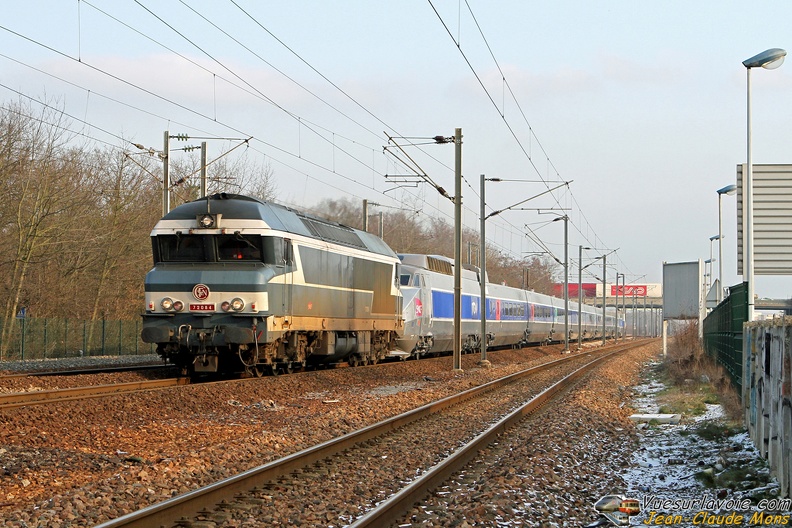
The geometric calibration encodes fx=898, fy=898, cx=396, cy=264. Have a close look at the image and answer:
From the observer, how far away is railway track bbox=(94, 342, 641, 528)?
300 inches

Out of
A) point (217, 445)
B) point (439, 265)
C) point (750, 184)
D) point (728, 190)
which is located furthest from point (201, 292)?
point (728, 190)

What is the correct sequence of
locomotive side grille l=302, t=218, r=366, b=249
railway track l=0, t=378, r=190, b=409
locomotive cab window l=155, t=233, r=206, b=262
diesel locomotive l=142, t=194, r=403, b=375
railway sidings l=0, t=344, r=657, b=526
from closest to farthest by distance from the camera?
1. railway sidings l=0, t=344, r=657, b=526
2. railway track l=0, t=378, r=190, b=409
3. diesel locomotive l=142, t=194, r=403, b=375
4. locomotive cab window l=155, t=233, r=206, b=262
5. locomotive side grille l=302, t=218, r=366, b=249

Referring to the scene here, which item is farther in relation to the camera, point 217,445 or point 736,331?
point 736,331

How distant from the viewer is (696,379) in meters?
26.0

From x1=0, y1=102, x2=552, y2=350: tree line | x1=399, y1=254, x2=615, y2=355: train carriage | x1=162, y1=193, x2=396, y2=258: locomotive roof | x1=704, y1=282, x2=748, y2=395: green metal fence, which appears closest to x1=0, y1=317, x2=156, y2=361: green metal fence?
x1=0, y1=102, x2=552, y2=350: tree line

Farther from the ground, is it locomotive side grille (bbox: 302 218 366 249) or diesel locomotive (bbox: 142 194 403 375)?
locomotive side grille (bbox: 302 218 366 249)

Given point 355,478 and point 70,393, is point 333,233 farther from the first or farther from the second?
point 355,478

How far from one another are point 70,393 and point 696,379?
17.5 meters

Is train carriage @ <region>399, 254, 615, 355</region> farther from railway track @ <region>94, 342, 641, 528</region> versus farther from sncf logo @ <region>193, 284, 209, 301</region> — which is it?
railway track @ <region>94, 342, 641, 528</region>

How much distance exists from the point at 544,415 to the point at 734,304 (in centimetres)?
412

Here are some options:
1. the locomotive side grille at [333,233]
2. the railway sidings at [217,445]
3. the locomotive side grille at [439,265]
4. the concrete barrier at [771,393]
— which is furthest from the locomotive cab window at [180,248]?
the locomotive side grille at [439,265]

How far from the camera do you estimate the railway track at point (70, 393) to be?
1493 centimetres

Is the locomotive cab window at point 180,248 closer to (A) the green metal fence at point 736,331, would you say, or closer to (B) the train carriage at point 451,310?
(A) the green metal fence at point 736,331

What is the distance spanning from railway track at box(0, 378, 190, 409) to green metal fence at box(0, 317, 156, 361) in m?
16.7
